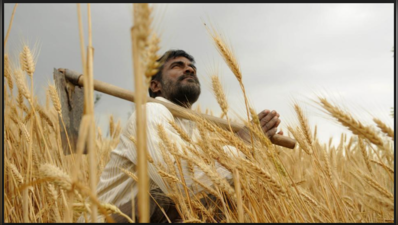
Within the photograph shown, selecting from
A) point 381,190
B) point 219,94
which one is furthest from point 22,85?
point 381,190

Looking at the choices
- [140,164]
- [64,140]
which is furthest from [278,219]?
[64,140]

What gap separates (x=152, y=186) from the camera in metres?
1.97

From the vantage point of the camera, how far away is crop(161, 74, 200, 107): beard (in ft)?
9.16

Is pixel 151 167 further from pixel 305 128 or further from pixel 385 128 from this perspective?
pixel 385 128

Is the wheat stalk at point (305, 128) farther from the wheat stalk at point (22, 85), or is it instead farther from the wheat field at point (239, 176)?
the wheat stalk at point (22, 85)

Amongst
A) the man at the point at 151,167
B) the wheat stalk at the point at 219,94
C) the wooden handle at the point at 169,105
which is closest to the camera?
the wheat stalk at the point at 219,94

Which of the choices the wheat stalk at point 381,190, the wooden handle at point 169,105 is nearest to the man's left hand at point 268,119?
the wooden handle at point 169,105

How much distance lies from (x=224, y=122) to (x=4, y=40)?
1.25m

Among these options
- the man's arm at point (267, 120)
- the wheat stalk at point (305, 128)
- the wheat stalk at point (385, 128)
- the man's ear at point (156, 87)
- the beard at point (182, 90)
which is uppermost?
the man's ear at point (156, 87)

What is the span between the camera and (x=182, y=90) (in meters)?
2.79

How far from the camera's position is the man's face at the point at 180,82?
9.19 ft

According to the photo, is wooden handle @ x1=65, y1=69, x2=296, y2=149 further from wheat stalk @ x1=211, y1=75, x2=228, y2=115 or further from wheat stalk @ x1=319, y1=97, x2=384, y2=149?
wheat stalk @ x1=319, y1=97, x2=384, y2=149

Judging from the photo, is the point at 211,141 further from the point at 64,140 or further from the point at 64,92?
the point at 64,92

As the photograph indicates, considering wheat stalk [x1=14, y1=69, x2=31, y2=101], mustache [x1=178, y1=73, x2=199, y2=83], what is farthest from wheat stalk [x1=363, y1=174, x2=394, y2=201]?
mustache [x1=178, y1=73, x2=199, y2=83]
